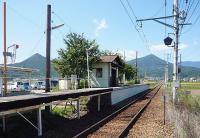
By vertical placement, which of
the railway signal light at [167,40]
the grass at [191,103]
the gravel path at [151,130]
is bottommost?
the gravel path at [151,130]

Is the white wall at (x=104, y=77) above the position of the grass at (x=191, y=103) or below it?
above

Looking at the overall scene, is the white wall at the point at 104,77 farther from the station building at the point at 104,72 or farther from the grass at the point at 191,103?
the grass at the point at 191,103

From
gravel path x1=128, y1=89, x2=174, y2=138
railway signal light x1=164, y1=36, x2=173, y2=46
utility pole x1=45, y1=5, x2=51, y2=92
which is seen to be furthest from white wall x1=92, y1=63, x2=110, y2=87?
gravel path x1=128, y1=89, x2=174, y2=138

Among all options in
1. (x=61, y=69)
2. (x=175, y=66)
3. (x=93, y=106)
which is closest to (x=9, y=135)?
(x=93, y=106)

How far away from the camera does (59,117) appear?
1773 cm

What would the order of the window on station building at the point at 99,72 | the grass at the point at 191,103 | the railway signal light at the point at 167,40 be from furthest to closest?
the window on station building at the point at 99,72 → the railway signal light at the point at 167,40 → the grass at the point at 191,103

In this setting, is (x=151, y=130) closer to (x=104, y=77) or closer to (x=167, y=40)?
(x=167, y=40)

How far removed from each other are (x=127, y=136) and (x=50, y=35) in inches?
384

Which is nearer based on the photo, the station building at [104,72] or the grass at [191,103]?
the grass at [191,103]

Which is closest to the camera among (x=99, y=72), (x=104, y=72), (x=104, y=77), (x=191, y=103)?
(x=191, y=103)

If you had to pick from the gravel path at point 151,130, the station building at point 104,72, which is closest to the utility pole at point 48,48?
the gravel path at point 151,130

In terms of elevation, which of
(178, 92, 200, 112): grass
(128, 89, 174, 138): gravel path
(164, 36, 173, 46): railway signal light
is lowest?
(128, 89, 174, 138): gravel path

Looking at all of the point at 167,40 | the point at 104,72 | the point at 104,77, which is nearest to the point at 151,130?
the point at 167,40

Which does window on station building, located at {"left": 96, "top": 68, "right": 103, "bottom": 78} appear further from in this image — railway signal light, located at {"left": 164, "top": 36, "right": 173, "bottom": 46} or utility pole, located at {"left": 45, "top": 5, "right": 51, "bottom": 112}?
utility pole, located at {"left": 45, "top": 5, "right": 51, "bottom": 112}
